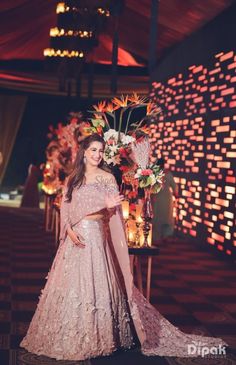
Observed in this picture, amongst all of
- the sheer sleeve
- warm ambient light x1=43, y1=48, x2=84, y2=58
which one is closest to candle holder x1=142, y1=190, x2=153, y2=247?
the sheer sleeve

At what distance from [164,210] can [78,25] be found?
3108 mm

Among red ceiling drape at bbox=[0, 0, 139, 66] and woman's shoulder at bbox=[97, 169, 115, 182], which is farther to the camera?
red ceiling drape at bbox=[0, 0, 139, 66]

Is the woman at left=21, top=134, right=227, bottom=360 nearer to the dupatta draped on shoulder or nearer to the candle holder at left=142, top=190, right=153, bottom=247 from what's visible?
the dupatta draped on shoulder

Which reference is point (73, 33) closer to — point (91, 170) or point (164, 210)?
point (164, 210)

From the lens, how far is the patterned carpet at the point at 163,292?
4.84 m

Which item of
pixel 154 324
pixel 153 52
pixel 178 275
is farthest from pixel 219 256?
pixel 154 324

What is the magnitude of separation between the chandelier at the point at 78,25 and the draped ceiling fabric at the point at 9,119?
8.38 m

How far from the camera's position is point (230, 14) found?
10281mm

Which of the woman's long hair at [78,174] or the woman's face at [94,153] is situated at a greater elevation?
the woman's face at [94,153]

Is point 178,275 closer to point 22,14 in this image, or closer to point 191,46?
point 191,46

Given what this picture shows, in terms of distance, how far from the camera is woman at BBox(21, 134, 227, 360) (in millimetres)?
4730

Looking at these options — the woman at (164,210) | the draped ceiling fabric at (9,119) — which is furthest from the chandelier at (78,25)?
the draped ceiling fabric at (9,119)

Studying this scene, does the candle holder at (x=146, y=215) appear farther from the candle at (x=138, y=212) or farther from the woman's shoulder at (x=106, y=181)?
the woman's shoulder at (x=106, y=181)

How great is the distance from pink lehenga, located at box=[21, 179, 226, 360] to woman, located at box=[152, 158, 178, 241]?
243 inches
